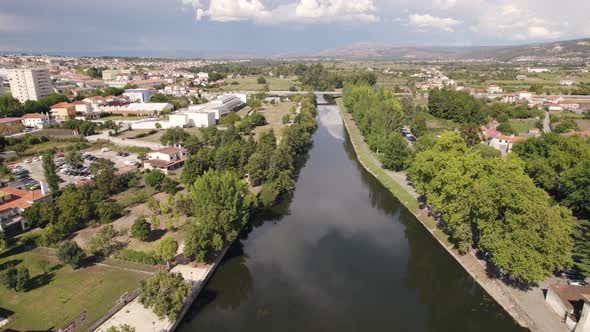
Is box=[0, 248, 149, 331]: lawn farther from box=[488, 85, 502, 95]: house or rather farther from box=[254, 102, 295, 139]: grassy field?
box=[488, 85, 502, 95]: house

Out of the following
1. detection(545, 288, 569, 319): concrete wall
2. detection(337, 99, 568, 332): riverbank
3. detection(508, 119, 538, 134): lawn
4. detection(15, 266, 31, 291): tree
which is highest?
detection(508, 119, 538, 134): lawn

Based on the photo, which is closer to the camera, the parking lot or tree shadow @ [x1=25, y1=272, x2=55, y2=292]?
tree shadow @ [x1=25, y1=272, x2=55, y2=292]

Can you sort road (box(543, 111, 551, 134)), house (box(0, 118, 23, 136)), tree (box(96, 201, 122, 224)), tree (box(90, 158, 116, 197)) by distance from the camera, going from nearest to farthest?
1. tree (box(96, 201, 122, 224))
2. tree (box(90, 158, 116, 197))
3. house (box(0, 118, 23, 136))
4. road (box(543, 111, 551, 134))

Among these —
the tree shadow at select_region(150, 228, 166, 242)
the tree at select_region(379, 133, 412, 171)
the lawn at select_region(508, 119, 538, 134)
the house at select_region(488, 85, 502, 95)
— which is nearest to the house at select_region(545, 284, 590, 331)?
the tree at select_region(379, 133, 412, 171)

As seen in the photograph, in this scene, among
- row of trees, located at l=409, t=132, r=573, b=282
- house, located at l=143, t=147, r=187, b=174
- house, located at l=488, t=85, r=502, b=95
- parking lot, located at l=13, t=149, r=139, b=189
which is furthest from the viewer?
house, located at l=488, t=85, r=502, b=95

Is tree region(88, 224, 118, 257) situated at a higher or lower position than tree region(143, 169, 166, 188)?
lower

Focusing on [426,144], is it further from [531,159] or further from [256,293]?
[256,293]

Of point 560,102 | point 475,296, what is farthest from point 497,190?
point 560,102

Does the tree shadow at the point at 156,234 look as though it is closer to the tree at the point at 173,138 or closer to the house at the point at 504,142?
the tree at the point at 173,138
